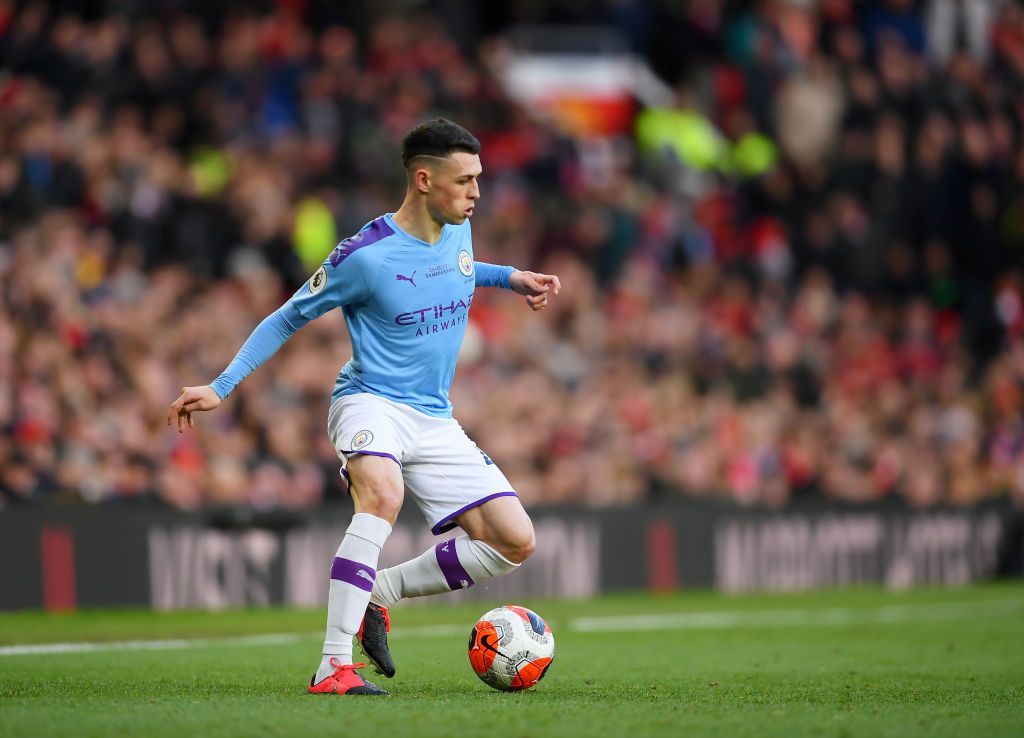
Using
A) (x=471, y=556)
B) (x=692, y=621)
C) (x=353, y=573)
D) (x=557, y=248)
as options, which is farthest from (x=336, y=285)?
(x=557, y=248)

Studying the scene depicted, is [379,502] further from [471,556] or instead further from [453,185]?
[453,185]

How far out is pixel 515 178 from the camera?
832 inches

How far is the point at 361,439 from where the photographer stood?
7.56 metres

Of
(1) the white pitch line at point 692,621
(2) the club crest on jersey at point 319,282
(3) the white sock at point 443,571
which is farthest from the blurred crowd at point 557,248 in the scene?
(2) the club crest on jersey at point 319,282

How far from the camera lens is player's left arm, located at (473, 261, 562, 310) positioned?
8109 millimetres

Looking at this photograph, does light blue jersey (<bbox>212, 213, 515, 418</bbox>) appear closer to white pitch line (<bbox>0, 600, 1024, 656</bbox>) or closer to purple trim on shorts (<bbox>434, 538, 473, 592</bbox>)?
purple trim on shorts (<bbox>434, 538, 473, 592</bbox>)

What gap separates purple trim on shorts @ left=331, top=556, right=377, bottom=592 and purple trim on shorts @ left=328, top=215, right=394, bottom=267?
1.35 metres

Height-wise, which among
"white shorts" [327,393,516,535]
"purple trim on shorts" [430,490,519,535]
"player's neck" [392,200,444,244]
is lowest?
"purple trim on shorts" [430,490,519,535]

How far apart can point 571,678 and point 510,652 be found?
3.10ft

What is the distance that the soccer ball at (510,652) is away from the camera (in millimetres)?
7828

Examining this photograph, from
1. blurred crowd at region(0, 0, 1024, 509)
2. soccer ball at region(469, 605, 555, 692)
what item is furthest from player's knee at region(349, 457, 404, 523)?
blurred crowd at region(0, 0, 1024, 509)

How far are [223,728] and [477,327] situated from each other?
12046mm

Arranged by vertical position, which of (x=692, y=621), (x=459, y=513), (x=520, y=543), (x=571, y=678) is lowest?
Answer: (x=692, y=621)

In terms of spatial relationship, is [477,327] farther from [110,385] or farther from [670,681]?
[670,681]
